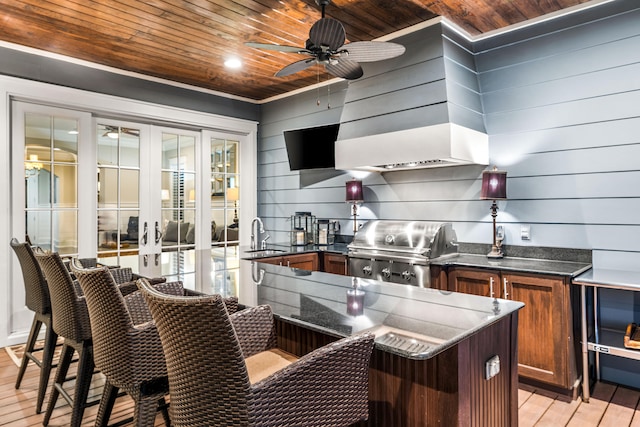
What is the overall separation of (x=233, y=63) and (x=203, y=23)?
3.02 ft

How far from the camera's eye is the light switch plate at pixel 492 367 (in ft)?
5.01

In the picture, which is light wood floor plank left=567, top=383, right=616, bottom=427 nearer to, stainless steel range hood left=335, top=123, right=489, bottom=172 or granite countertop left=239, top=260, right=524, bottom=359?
granite countertop left=239, top=260, right=524, bottom=359

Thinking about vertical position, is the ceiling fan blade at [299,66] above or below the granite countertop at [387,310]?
above

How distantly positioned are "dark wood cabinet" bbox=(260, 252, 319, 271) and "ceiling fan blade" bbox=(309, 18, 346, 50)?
204cm

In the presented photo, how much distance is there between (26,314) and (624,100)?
17.5ft

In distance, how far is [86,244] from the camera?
4.18m

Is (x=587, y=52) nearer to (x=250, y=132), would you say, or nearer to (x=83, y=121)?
(x=250, y=132)

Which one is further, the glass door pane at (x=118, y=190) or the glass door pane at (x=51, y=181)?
the glass door pane at (x=118, y=190)

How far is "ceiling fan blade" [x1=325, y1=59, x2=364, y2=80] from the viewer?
2848mm

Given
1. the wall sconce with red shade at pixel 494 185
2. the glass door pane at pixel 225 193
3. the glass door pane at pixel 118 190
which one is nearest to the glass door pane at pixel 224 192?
the glass door pane at pixel 225 193

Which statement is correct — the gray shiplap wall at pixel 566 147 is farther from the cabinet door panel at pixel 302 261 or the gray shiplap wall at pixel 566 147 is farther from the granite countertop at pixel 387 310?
the granite countertop at pixel 387 310

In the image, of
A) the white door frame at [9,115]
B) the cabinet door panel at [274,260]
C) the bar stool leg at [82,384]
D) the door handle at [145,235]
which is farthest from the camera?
the door handle at [145,235]

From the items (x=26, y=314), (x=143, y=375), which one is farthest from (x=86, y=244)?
(x=143, y=375)

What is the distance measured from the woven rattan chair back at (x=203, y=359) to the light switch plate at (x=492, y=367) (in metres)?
0.95
